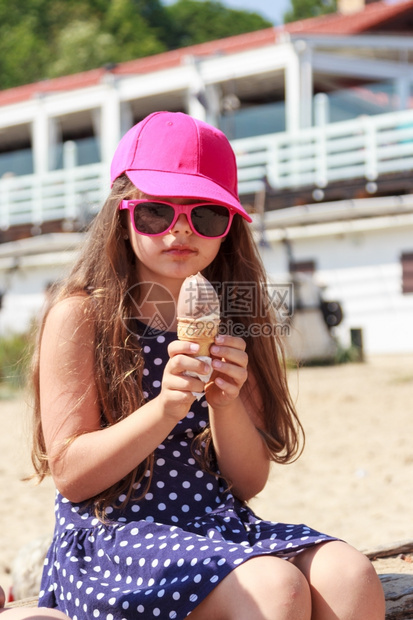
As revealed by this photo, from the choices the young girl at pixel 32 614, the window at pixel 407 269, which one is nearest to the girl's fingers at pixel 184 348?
the young girl at pixel 32 614

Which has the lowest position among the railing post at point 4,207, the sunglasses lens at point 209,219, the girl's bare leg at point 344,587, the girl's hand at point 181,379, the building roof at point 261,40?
the girl's bare leg at point 344,587

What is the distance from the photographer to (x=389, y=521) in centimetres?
456

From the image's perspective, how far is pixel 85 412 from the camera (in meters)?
2.18

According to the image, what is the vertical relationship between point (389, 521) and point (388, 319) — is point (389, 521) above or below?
below

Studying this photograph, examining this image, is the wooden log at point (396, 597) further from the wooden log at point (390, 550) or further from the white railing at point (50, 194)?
the white railing at point (50, 194)

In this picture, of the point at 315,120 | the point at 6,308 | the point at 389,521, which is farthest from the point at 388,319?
the point at 389,521

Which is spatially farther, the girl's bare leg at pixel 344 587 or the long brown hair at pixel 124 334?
the long brown hair at pixel 124 334

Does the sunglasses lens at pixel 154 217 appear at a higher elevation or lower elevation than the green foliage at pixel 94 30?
lower

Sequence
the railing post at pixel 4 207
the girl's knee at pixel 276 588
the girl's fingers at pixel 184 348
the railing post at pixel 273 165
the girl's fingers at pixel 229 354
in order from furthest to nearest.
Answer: the railing post at pixel 4 207 → the railing post at pixel 273 165 → the girl's fingers at pixel 229 354 → the girl's fingers at pixel 184 348 → the girl's knee at pixel 276 588

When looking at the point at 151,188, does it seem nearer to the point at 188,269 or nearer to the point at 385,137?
the point at 188,269

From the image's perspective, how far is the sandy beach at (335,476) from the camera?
4.54 m

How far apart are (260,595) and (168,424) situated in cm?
48

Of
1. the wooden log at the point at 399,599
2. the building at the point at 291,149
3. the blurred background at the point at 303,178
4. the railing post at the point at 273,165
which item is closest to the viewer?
the wooden log at the point at 399,599

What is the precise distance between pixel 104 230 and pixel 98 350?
16.0 inches
